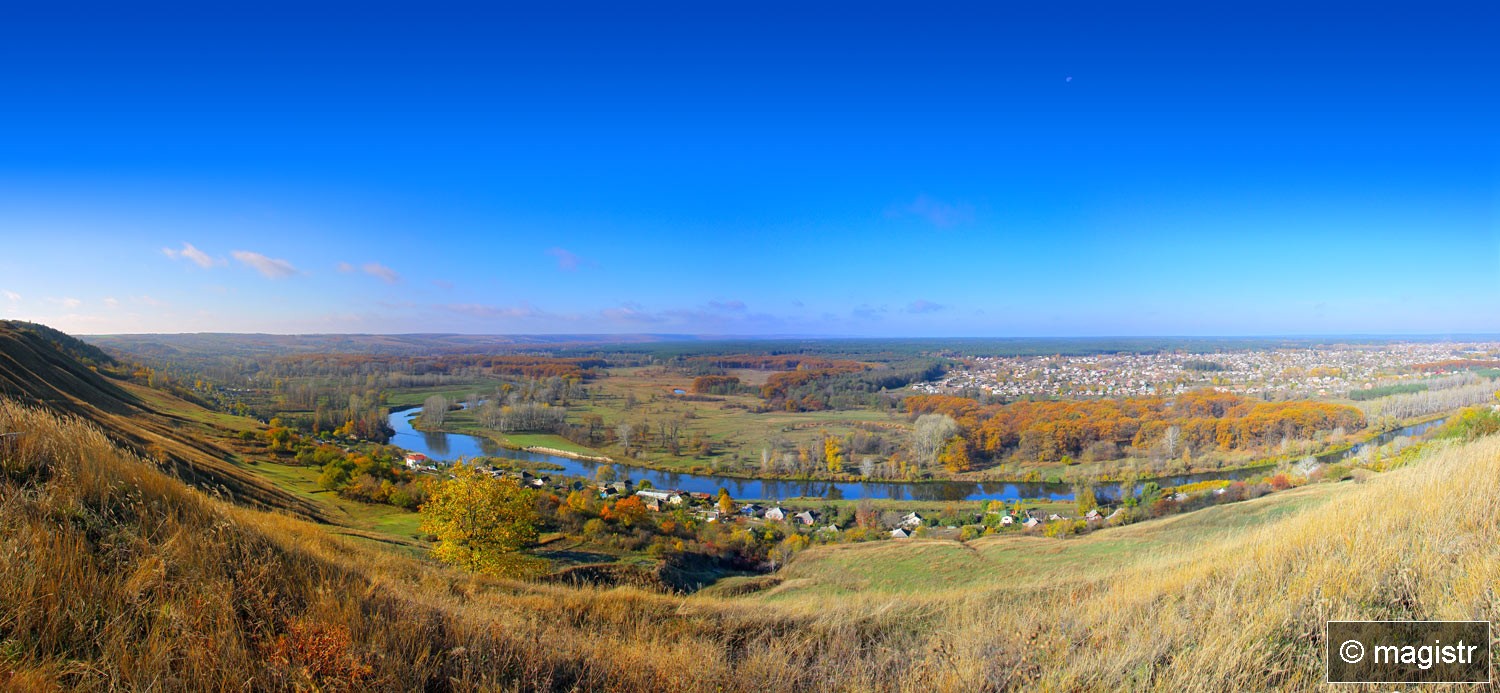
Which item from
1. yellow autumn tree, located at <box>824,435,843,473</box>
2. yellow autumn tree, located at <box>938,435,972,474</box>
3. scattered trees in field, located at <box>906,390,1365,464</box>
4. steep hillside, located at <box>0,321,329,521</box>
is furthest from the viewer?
yellow autumn tree, located at <box>824,435,843,473</box>

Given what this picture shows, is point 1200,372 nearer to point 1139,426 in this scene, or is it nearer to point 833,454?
point 1139,426

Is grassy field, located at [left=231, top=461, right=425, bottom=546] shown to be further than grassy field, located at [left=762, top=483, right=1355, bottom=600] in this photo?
Yes

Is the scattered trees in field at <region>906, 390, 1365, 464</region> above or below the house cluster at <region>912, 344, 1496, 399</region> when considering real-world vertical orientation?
below

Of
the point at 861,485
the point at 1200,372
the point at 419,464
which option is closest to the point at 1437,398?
the point at 1200,372

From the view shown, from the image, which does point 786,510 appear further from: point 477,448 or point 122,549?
Result: point 477,448

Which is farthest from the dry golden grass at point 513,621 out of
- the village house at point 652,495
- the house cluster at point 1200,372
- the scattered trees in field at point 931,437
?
the house cluster at point 1200,372

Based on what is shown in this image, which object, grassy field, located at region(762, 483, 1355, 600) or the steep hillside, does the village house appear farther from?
the steep hillside

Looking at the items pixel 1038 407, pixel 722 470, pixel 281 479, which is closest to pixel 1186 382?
pixel 1038 407

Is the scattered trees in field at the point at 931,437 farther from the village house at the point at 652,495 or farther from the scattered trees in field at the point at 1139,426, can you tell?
the village house at the point at 652,495

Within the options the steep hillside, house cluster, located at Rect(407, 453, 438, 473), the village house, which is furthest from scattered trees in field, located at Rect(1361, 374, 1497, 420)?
house cluster, located at Rect(407, 453, 438, 473)
